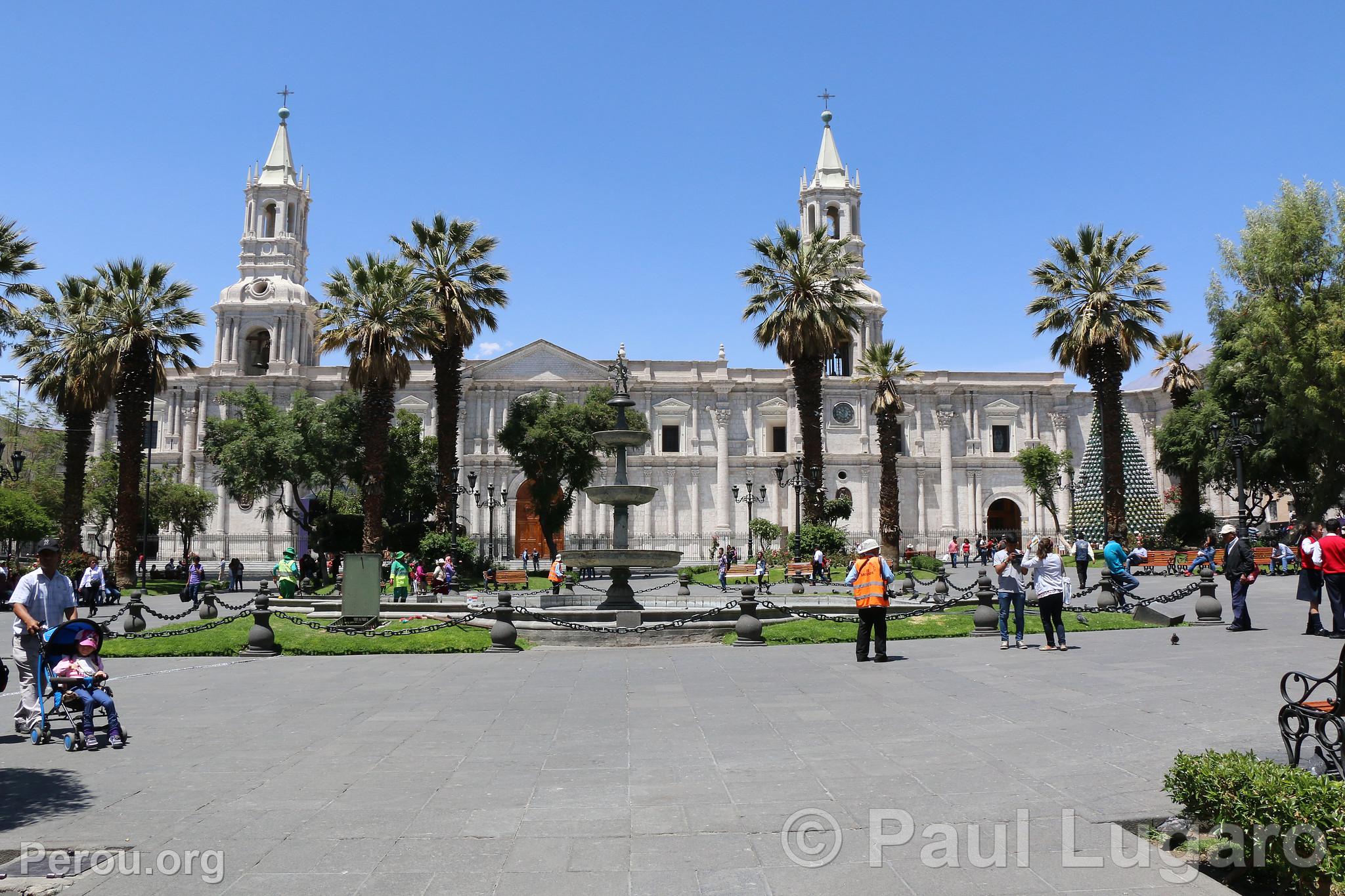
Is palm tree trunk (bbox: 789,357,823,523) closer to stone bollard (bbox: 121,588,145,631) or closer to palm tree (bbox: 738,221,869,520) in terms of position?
palm tree (bbox: 738,221,869,520)

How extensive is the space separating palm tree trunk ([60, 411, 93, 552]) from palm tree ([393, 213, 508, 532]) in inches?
448

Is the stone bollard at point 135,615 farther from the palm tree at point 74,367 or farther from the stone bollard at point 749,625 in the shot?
the palm tree at point 74,367

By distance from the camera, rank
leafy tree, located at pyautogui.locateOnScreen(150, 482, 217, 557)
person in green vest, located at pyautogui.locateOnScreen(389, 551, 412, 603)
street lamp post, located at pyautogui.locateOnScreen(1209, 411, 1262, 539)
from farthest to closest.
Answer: leafy tree, located at pyautogui.locateOnScreen(150, 482, 217, 557), street lamp post, located at pyautogui.locateOnScreen(1209, 411, 1262, 539), person in green vest, located at pyautogui.locateOnScreen(389, 551, 412, 603)

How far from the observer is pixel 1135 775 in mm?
5672

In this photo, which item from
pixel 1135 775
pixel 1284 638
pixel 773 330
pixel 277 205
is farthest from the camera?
pixel 277 205

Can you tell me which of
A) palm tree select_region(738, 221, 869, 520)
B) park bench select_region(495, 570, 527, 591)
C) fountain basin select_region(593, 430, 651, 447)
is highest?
palm tree select_region(738, 221, 869, 520)

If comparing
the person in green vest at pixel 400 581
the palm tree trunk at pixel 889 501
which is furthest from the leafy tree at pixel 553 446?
the person in green vest at pixel 400 581

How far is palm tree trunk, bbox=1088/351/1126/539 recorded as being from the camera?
2994 centimetres

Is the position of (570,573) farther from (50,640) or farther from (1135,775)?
(1135,775)

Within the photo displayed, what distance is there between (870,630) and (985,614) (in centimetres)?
409

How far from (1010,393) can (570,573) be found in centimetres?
3140

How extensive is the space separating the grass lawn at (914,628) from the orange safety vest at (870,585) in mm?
3371

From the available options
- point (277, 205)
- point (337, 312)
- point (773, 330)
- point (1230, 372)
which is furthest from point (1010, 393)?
point (277, 205)

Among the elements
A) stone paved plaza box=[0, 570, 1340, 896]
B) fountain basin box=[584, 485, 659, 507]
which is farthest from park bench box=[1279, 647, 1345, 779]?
fountain basin box=[584, 485, 659, 507]
